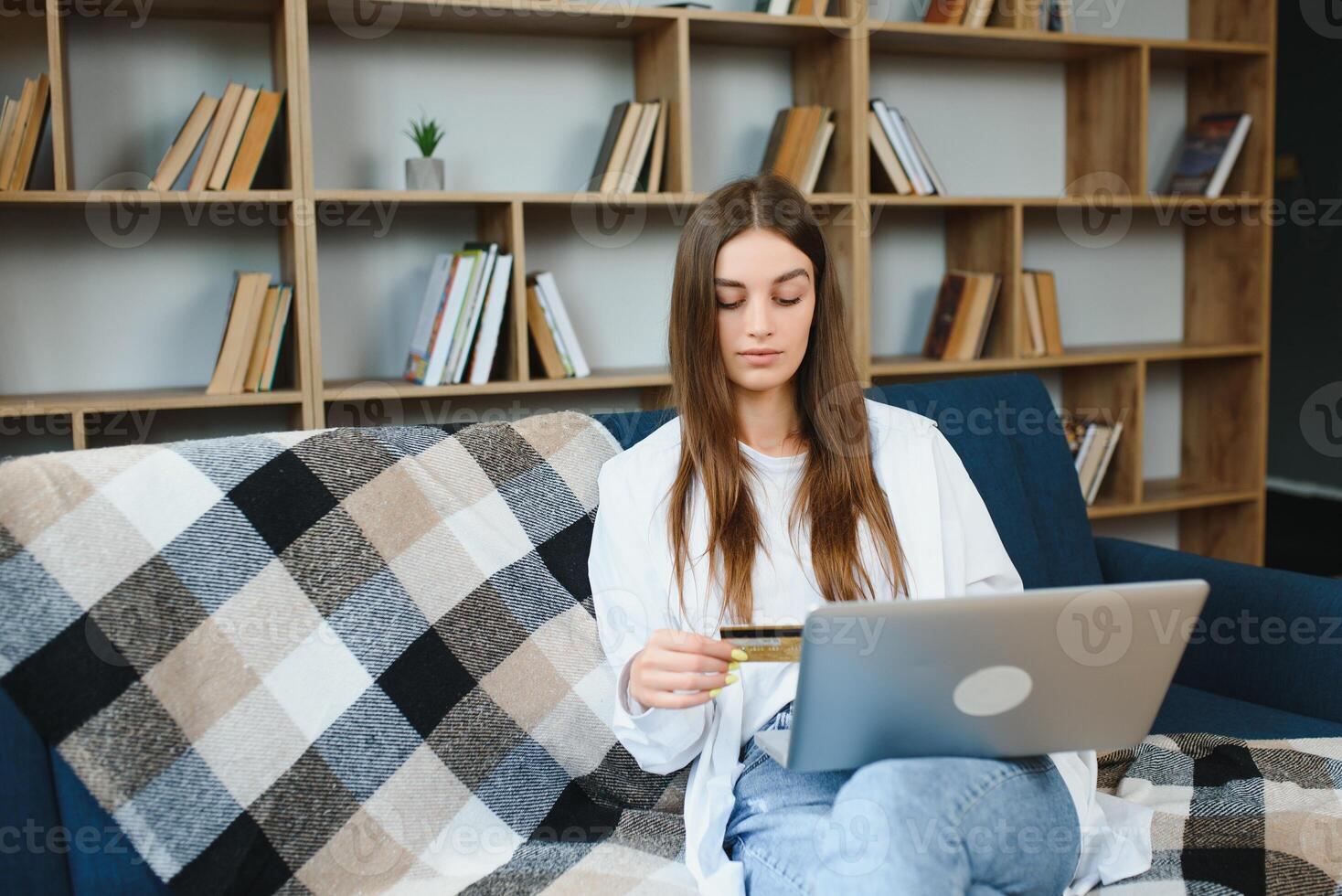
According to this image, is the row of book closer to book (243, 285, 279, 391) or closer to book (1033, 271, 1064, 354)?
→ book (1033, 271, 1064, 354)

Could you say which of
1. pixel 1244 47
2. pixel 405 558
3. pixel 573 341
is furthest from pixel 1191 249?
pixel 405 558

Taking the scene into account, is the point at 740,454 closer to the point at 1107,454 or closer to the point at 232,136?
the point at 232,136

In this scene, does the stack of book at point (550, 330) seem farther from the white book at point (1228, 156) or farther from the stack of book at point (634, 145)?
the white book at point (1228, 156)

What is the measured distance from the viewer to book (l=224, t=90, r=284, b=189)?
7.82ft

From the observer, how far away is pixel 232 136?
2373 millimetres

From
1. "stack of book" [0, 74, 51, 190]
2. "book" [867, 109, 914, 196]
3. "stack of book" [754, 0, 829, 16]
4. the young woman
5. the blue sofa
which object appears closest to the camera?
the young woman

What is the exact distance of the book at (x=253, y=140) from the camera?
2.38m

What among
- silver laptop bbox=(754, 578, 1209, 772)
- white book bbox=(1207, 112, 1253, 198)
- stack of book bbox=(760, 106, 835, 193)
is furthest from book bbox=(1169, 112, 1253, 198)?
silver laptop bbox=(754, 578, 1209, 772)

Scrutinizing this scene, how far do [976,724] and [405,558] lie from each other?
0.70 m

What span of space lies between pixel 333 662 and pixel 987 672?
74 cm

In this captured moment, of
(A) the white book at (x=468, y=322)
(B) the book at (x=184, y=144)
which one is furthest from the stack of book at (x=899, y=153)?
(B) the book at (x=184, y=144)

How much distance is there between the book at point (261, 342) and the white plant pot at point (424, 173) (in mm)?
383

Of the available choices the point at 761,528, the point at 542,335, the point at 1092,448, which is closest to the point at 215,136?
the point at 542,335

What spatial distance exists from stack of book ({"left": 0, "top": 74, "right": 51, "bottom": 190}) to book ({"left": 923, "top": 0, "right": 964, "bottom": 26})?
198 centimetres
